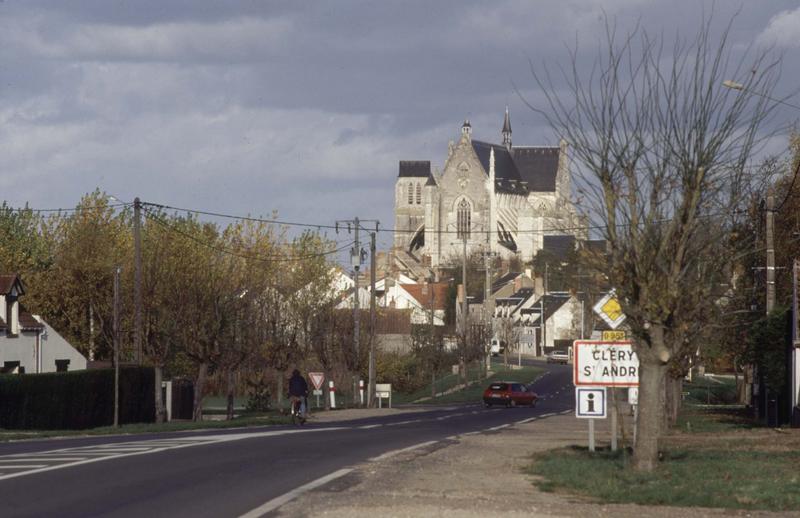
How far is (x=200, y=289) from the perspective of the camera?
2002 inches

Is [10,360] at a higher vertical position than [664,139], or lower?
lower

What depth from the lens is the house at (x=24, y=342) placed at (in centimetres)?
4712

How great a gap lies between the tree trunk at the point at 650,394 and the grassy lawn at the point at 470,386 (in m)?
56.8

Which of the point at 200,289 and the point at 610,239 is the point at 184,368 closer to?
the point at 200,289

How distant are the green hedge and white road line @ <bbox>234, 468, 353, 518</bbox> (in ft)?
81.2

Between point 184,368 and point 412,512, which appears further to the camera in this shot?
point 184,368

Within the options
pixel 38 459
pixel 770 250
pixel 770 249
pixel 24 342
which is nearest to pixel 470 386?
pixel 24 342

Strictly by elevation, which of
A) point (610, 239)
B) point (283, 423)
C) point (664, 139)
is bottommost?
point (283, 423)

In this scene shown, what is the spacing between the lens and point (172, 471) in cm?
1795

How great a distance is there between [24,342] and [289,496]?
1439 inches

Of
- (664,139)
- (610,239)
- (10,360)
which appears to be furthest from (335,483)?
(10,360)

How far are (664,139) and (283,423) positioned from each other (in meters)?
25.1

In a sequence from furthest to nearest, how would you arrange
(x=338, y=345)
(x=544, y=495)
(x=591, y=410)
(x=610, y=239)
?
1. (x=338, y=345)
2. (x=591, y=410)
3. (x=610, y=239)
4. (x=544, y=495)

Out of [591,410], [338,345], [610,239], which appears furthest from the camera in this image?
[338,345]
